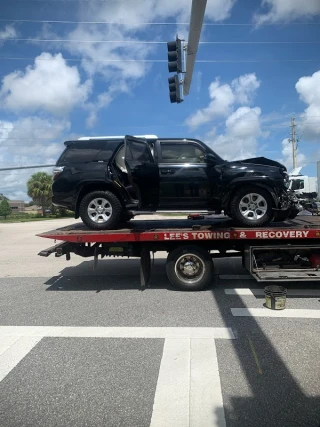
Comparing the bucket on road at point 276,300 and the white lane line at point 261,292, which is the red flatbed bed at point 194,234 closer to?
the white lane line at point 261,292

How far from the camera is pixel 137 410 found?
2902mm

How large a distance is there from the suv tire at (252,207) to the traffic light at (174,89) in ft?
13.2

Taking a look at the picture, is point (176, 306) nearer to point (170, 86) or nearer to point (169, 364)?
point (169, 364)

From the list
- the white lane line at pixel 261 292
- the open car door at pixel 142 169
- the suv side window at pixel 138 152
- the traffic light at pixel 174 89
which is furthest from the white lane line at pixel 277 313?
the traffic light at pixel 174 89

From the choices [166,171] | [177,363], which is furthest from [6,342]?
[166,171]

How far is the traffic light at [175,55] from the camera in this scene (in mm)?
7949

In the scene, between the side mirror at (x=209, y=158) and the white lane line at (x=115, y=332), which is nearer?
the white lane line at (x=115, y=332)

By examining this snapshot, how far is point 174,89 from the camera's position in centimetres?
929

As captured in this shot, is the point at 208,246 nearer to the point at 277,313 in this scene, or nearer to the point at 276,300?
the point at 276,300

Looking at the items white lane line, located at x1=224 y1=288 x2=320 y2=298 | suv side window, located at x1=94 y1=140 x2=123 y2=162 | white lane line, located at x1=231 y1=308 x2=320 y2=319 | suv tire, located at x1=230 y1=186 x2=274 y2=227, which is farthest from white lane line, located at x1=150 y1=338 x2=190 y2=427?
suv side window, located at x1=94 y1=140 x2=123 y2=162

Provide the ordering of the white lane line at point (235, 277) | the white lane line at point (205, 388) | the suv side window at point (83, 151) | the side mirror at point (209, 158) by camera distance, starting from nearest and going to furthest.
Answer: the white lane line at point (205, 388) < the side mirror at point (209, 158) < the suv side window at point (83, 151) < the white lane line at point (235, 277)

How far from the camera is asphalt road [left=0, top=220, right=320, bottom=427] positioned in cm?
287

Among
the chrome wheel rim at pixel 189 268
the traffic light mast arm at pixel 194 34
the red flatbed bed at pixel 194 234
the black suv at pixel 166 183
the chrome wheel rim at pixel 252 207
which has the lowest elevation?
the chrome wheel rim at pixel 189 268


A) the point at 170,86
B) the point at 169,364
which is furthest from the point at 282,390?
the point at 170,86
